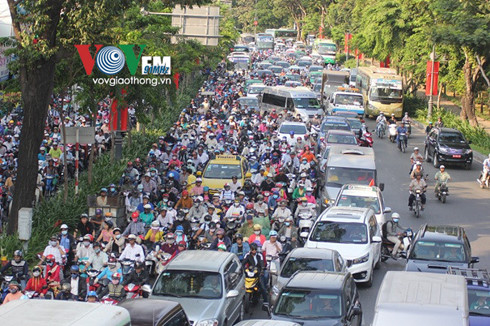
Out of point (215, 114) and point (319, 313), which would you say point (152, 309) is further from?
point (215, 114)

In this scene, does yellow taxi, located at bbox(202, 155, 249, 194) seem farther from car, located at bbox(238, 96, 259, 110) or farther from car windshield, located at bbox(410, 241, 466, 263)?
car, located at bbox(238, 96, 259, 110)

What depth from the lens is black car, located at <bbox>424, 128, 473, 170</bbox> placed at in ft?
121

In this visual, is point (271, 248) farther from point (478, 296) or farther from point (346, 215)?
point (478, 296)

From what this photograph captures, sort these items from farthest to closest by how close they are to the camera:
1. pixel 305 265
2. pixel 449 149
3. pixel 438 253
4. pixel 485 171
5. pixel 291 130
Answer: pixel 291 130 < pixel 449 149 < pixel 485 171 < pixel 438 253 < pixel 305 265

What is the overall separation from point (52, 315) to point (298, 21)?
14715 cm

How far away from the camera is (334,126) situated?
38812mm

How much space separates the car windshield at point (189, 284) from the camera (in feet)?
49.9

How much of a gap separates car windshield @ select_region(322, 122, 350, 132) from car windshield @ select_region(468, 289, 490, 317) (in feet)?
78.0

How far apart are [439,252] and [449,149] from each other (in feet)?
61.7

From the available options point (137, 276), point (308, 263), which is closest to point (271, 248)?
point (308, 263)

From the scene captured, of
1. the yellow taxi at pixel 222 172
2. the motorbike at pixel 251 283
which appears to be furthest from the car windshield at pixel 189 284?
the yellow taxi at pixel 222 172

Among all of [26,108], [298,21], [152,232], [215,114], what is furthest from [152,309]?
[298,21]

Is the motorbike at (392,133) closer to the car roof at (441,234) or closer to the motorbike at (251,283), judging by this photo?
the car roof at (441,234)

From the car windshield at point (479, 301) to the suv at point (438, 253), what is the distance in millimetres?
3181
